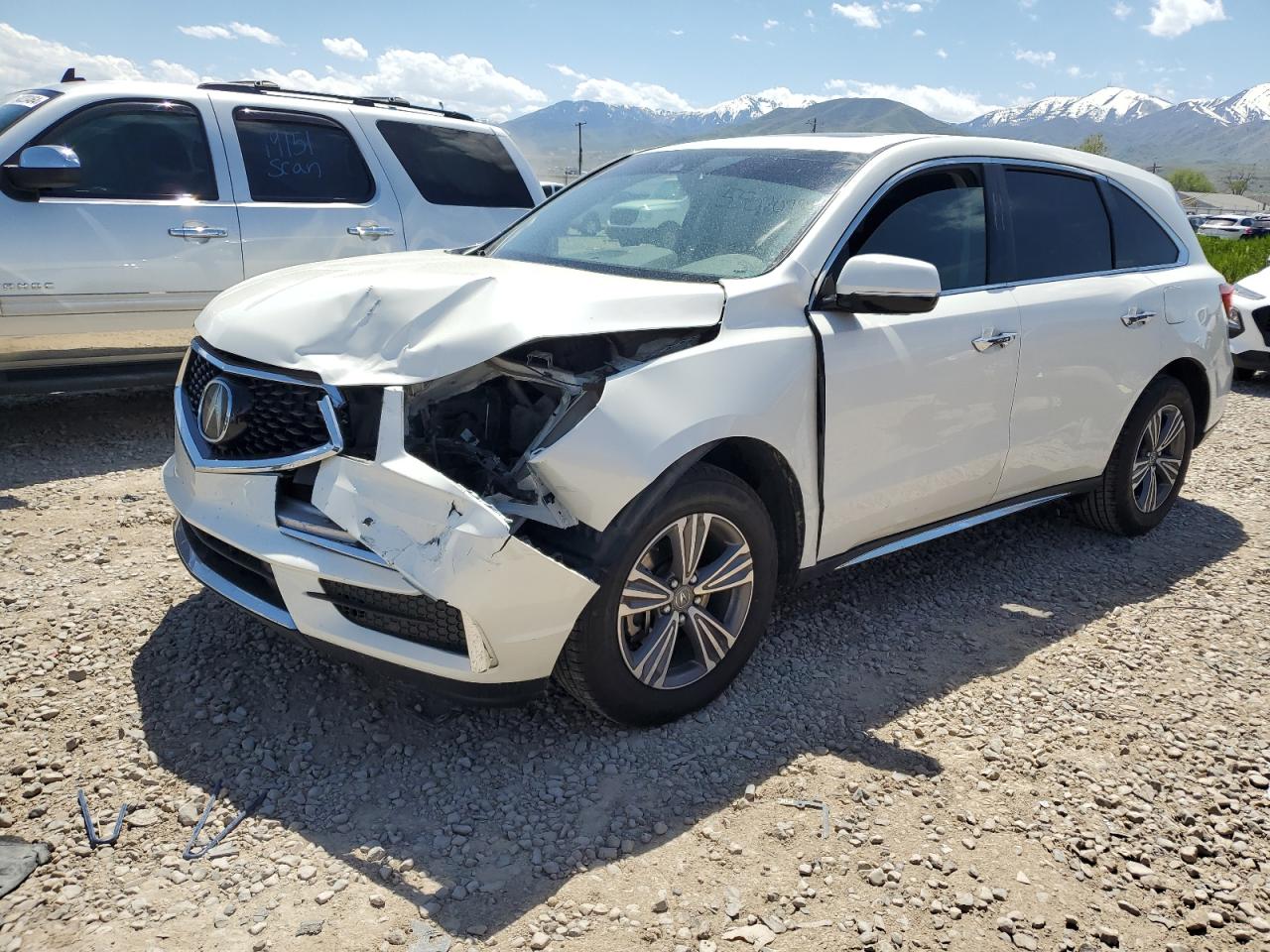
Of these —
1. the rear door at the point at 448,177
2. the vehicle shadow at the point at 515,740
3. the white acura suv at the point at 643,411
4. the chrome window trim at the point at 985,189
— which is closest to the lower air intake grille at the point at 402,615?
the white acura suv at the point at 643,411

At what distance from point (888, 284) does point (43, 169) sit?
14.6 feet

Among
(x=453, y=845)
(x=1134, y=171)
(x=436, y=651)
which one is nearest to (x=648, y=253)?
(x=436, y=651)

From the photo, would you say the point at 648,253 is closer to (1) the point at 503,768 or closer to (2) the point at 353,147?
(1) the point at 503,768

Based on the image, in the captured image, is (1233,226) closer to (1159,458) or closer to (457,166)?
(1159,458)

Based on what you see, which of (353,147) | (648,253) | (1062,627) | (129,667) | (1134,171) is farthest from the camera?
(353,147)

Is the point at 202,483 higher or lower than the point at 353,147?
lower

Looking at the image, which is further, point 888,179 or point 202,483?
point 888,179

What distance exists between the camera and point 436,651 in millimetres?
2695

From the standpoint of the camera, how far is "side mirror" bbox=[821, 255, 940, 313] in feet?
10.5

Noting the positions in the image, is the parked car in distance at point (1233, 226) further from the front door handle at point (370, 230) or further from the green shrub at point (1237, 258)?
the front door handle at point (370, 230)

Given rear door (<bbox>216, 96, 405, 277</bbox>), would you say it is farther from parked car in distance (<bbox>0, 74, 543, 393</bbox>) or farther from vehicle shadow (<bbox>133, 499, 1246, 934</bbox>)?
vehicle shadow (<bbox>133, 499, 1246, 934</bbox>)

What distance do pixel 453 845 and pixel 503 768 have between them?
361mm

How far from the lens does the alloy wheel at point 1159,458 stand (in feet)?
16.3

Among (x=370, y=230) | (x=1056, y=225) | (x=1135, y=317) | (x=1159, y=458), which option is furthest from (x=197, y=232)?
(x=1159, y=458)
